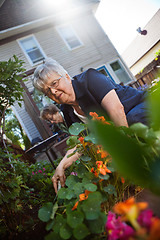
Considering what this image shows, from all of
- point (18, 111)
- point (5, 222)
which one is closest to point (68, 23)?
point (18, 111)

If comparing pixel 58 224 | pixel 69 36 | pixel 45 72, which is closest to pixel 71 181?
pixel 58 224

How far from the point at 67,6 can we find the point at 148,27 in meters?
10.1

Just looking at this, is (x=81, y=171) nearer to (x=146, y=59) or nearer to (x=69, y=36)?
(x=69, y=36)

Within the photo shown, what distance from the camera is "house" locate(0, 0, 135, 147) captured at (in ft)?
30.0

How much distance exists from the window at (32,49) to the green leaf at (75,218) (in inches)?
387

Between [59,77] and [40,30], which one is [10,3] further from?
[59,77]

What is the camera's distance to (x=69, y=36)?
1016cm

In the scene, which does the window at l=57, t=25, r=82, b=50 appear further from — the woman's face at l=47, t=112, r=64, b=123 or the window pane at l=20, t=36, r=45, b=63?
the woman's face at l=47, t=112, r=64, b=123

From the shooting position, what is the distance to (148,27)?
53.6 ft

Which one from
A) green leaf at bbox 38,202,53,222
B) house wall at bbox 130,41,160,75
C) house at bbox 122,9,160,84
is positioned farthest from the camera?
A: house wall at bbox 130,41,160,75

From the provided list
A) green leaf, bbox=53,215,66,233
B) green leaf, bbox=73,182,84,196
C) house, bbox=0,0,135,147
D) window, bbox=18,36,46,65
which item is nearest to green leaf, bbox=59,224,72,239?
green leaf, bbox=53,215,66,233

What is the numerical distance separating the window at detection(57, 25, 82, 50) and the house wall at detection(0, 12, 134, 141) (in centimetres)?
22

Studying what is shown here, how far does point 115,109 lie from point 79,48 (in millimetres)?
9814

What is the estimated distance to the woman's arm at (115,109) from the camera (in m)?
1.17
